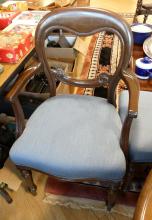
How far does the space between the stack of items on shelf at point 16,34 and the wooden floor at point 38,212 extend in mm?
792

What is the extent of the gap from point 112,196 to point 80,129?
39cm

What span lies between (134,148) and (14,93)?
59 cm

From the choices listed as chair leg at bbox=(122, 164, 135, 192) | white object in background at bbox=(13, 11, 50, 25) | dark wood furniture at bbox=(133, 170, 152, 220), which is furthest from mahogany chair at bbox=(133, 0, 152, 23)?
dark wood furniture at bbox=(133, 170, 152, 220)

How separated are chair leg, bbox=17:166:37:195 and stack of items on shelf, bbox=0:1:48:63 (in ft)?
1.85

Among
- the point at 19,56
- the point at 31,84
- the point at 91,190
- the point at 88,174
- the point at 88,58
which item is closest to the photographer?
the point at 88,174

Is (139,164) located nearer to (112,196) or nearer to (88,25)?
(112,196)

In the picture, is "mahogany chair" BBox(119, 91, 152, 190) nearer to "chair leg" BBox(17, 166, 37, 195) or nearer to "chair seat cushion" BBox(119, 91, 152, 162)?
"chair seat cushion" BBox(119, 91, 152, 162)

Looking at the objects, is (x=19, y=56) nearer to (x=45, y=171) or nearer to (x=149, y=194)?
(x=45, y=171)

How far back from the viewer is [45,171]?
0.96 meters

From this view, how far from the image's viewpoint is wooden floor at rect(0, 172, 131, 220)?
1169 millimetres

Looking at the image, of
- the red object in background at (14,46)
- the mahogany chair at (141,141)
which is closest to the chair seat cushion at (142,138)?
the mahogany chair at (141,141)

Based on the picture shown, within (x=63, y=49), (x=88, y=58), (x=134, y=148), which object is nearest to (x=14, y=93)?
(x=134, y=148)

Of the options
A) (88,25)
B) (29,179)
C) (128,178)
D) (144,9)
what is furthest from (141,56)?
(144,9)

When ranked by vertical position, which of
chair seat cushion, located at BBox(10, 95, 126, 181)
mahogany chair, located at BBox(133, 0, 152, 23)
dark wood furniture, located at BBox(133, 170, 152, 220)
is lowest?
chair seat cushion, located at BBox(10, 95, 126, 181)
